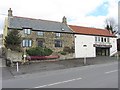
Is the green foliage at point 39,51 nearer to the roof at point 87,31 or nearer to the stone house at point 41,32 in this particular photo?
the stone house at point 41,32

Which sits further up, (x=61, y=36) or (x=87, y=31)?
(x=87, y=31)

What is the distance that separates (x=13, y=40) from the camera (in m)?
37.2

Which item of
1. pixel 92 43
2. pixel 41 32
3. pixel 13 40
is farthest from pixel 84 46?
pixel 13 40

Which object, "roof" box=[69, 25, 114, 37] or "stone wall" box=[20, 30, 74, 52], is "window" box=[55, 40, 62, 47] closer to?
"stone wall" box=[20, 30, 74, 52]

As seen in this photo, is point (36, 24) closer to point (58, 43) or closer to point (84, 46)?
point (58, 43)

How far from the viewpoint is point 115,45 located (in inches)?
2260

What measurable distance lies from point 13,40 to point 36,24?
821 cm

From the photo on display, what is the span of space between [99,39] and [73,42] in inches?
351

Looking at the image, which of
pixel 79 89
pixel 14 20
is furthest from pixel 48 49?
pixel 79 89

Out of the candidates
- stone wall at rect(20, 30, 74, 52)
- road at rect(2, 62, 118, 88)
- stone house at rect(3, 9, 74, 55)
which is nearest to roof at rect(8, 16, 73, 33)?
stone house at rect(3, 9, 74, 55)

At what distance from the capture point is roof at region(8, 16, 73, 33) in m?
40.7

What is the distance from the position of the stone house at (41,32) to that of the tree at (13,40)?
59.7 inches

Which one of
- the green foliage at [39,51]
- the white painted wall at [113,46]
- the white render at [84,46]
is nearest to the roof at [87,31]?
the white render at [84,46]

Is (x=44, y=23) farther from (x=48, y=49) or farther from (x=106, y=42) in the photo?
(x=106, y=42)
